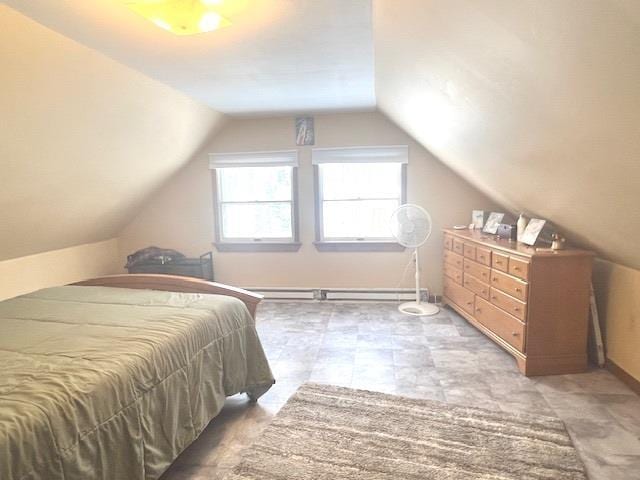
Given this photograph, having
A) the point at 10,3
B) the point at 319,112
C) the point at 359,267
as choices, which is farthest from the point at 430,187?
the point at 10,3

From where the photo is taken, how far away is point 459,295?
3979 mm

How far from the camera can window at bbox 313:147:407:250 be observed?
4531 mm

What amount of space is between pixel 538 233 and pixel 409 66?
64.3 inches

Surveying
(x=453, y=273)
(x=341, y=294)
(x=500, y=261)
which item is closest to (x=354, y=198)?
(x=341, y=294)

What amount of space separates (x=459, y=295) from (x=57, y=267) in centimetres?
418

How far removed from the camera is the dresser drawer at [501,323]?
2.87 m

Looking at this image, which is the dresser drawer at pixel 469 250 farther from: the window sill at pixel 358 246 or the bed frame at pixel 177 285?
the bed frame at pixel 177 285

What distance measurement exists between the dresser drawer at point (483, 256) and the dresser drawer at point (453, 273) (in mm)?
442

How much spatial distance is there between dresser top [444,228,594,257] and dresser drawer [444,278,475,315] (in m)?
0.52

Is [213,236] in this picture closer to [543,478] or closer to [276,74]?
[276,74]

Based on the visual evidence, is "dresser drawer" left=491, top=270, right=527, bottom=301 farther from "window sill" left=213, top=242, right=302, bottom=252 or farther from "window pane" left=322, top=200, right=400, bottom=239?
"window sill" left=213, top=242, right=302, bottom=252

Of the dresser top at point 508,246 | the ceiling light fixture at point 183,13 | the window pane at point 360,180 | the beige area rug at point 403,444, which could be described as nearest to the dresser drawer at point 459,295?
the dresser top at point 508,246

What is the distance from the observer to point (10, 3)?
1851 millimetres

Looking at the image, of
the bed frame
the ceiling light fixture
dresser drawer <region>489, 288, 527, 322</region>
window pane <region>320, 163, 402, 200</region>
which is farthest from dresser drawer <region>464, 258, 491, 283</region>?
the ceiling light fixture
